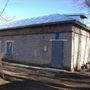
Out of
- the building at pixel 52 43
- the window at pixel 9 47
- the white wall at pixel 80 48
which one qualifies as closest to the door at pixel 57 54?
the building at pixel 52 43

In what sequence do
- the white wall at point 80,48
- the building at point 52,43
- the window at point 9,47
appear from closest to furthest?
1. the building at point 52,43
2. the white wall at point 80,48
3. the window at point 9,47

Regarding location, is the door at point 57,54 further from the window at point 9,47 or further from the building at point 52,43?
the window at point 9,47

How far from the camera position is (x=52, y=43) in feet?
66.1

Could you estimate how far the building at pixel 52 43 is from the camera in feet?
62.6

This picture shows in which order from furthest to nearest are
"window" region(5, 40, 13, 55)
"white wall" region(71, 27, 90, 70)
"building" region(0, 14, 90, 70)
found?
"window" region(5, 40, 13, 55) < "white wall" region(71, 27, 90, 70) < "building" region(0, 14, 90, 70)

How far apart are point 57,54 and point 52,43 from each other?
109 centimetres

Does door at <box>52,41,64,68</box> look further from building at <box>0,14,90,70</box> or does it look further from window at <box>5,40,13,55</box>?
window at <box>5,40,13,55</box>

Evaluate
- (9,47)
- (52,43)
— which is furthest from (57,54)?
(9,47)

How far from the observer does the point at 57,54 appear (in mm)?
19688

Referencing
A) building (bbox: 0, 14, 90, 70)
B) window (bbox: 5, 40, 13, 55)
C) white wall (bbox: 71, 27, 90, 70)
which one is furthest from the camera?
window (bbox: 5, 40, 13, 55)

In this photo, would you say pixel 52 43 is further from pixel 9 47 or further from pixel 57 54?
pixel 9 47

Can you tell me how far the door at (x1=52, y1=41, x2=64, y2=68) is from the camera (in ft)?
63.8

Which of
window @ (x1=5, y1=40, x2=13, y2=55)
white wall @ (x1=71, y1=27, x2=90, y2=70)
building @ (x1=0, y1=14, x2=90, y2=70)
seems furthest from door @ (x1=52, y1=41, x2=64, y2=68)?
window @ (x1=5, y1=40, x2=13, y2=55)

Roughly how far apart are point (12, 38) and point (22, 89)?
48.1 feet
